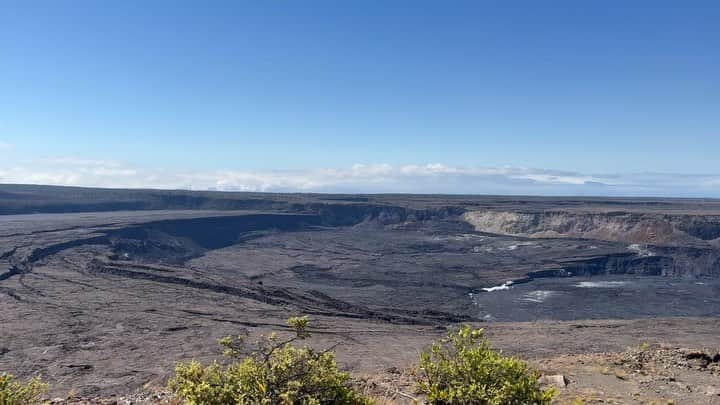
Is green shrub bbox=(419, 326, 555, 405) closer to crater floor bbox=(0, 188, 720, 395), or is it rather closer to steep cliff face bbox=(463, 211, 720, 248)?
crater floor bbox=(0, 188, 720, 395)

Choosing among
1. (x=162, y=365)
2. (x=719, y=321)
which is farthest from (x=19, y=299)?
(x=719, y=321)

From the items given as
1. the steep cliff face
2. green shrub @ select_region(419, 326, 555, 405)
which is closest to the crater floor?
the steep cliff face

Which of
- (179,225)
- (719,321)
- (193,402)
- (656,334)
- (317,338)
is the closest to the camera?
(193,402)

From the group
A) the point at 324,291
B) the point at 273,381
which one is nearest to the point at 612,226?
the point at 324,291

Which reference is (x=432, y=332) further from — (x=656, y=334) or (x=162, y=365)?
(x=162, y=365)

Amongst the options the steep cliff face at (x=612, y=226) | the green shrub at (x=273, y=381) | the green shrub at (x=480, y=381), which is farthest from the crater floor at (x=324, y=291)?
the green shrub at (x=273, y=381)
